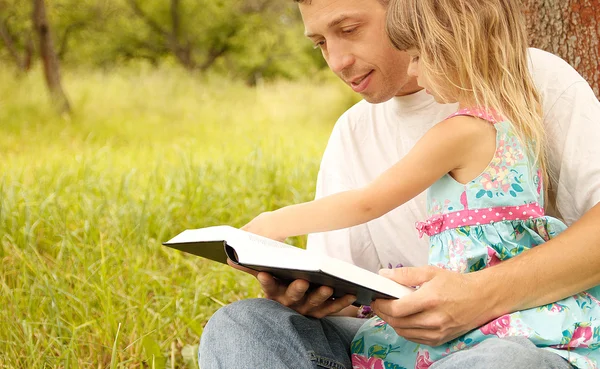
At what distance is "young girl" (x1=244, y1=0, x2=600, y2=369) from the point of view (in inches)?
68.6

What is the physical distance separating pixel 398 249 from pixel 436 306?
1.94 ft

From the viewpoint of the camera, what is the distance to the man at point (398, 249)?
1.65m

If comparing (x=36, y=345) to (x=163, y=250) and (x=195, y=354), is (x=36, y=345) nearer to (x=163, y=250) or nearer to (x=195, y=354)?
(x=195, y=354)

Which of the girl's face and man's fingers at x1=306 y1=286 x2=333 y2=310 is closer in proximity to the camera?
man's fingers at x1=306 y1=286 x2=333 y2=310

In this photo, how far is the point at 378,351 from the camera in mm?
1902

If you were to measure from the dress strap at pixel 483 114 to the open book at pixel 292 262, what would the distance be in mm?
447

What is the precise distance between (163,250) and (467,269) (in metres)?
2.09

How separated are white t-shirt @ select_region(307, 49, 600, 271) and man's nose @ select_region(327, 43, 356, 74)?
193 millimetres

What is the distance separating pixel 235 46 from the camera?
18938 mm

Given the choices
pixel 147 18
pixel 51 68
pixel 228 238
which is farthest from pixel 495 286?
pixel 147 18

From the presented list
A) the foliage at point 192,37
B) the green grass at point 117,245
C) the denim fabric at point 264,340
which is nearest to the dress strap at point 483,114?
the denim fabric at point 264,340

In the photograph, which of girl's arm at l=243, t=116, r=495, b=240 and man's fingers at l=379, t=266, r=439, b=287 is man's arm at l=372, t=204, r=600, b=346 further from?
girl's arm at l=243, t=116, r=495, b=240

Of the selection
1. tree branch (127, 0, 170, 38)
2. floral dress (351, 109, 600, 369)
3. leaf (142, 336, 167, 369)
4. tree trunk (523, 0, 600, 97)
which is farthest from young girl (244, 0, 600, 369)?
tree branch (127, 0, 170, 38)

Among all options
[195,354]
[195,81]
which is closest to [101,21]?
[195,81]
